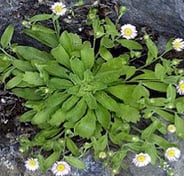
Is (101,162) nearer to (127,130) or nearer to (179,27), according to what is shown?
(127,130)

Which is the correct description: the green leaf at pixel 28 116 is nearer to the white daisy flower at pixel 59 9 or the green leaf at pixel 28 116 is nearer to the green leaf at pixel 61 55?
the green leaf at pixel 61 55

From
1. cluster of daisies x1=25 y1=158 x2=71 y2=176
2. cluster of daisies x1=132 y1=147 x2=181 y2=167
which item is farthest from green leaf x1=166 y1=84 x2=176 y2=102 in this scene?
cluster of daisies x1=25 y1=158 x2=71 y2=176

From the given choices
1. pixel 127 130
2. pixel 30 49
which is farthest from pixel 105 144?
pixel 30 49

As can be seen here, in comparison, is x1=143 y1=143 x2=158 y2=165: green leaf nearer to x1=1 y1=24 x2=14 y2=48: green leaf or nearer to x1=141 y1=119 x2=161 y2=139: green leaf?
x1=141 y1=119 x2=161 y2=139: green leaf

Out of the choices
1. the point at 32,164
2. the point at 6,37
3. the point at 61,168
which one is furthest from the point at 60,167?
the point at 6,37

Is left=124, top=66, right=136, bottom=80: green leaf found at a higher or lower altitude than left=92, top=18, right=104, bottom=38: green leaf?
lower

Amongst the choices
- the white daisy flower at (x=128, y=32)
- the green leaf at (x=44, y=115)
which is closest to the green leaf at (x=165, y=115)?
the white daisy flower at (x=128, y=32)

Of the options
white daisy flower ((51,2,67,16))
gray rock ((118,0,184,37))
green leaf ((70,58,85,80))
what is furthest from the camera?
gray rock ((118,0,184,37))
